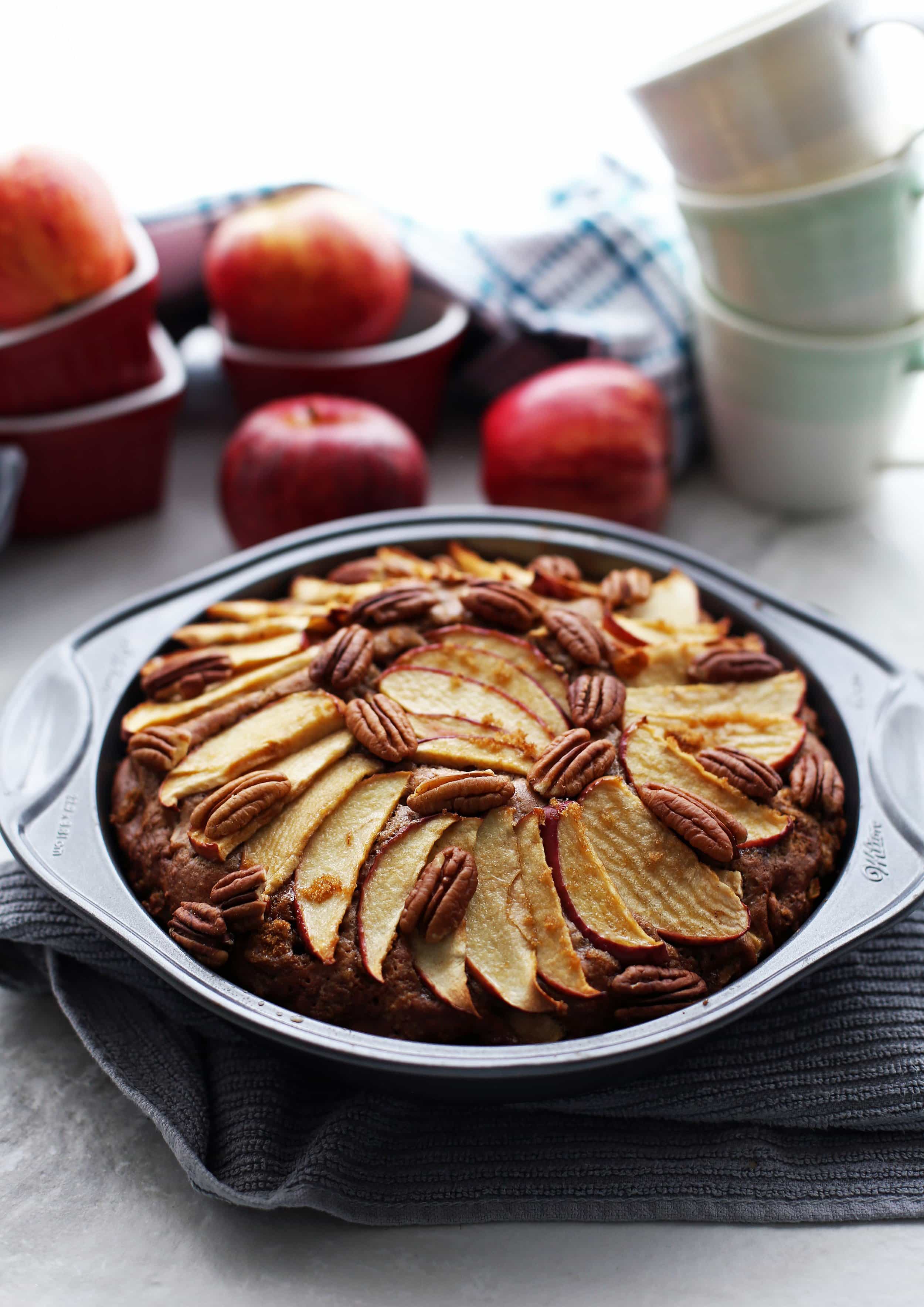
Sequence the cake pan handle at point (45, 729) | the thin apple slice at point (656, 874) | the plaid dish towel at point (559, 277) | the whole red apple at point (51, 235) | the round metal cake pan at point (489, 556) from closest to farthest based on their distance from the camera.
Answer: the round metal cake pan at point (489, 556), the thin apple slice at point (656, 874), the cake pan handle at point (45, 729), the whole red apple at point (51, 235), the plaid dish towel at point (559, 277)

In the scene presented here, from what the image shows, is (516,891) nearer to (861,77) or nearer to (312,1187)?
(312,1187)

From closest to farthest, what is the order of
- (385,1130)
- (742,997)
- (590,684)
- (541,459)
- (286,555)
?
1. (742,997)
2. (385,1130)
3. (590,684)
4. (286,555)
5. (541,459)

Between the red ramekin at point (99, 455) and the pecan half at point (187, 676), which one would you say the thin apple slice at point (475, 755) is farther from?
the red ramekin at point (99, 455)

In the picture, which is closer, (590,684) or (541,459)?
(590,684)

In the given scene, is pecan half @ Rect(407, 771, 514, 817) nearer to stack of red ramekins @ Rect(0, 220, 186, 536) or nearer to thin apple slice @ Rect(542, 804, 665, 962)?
thin apple slice @ Rect(542, 804, 665, 962)

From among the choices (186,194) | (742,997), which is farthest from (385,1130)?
(186,194)

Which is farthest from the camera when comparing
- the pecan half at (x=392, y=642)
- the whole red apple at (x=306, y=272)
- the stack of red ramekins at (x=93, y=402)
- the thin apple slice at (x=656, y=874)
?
the whole red apple at (x=306, y=272)

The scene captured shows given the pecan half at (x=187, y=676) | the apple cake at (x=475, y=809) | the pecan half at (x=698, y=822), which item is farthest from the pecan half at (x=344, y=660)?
the pecan half at (x=698, y=822)
